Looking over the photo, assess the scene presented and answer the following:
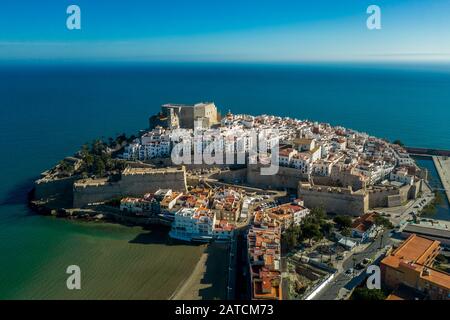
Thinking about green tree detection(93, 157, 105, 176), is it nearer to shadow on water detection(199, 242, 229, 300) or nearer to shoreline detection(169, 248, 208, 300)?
shadow on water detection(199, 242, 229, 300)

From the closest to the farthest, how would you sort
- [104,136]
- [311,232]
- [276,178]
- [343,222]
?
[311,232], [343,222], [276,178], [104,136]

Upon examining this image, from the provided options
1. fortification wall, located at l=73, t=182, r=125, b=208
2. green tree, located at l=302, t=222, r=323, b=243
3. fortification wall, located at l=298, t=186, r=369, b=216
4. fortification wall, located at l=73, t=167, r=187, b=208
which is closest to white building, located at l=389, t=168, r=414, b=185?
fortification wall, located at l=298, t=186, r=369, b=216

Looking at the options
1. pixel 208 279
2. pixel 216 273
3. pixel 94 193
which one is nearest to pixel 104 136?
pixel 94 193

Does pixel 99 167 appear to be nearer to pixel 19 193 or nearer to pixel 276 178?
pixel 19 193

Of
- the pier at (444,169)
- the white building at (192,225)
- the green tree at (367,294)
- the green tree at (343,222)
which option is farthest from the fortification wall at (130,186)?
the pier at (444,169)
